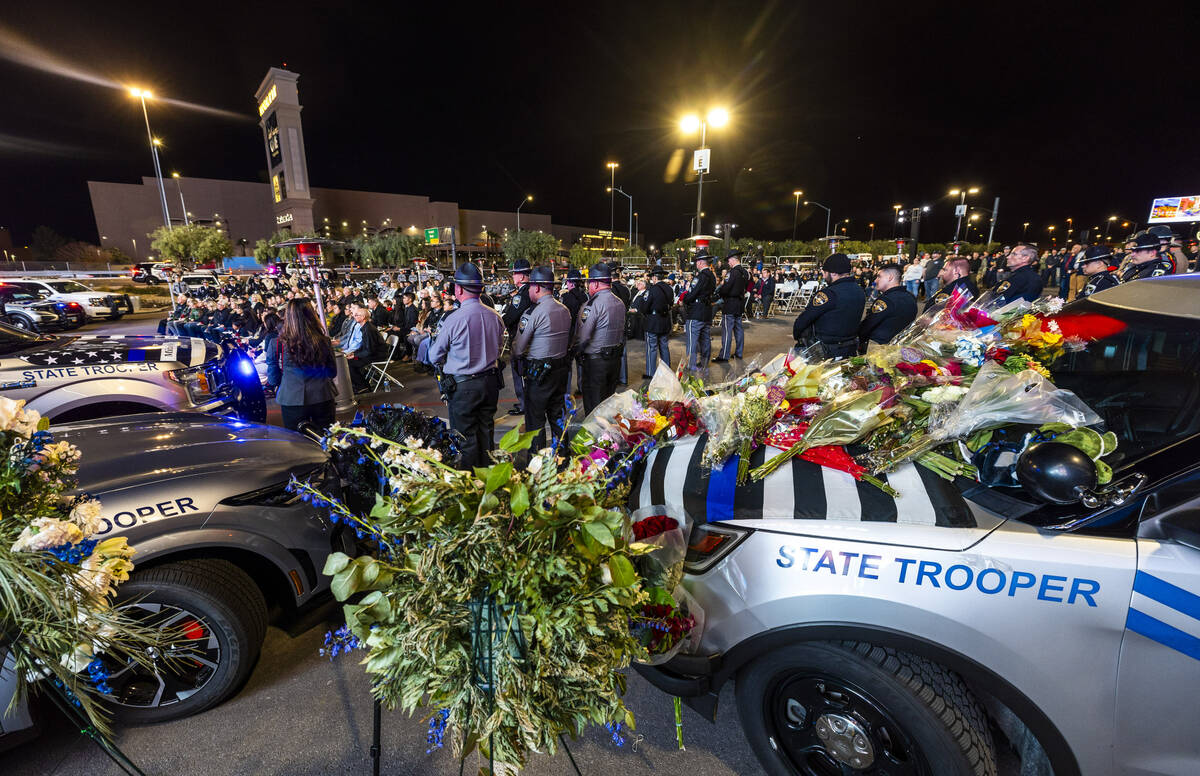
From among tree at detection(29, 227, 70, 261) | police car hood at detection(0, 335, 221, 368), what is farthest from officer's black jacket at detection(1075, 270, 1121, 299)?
tree at detection(29, 227, 70, 261)

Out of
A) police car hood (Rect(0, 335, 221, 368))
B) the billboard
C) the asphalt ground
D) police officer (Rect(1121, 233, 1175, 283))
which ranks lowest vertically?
the asphalt ground

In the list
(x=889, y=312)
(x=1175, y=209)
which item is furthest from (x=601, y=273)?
(x=1175, y=209)

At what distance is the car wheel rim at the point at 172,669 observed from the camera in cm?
216

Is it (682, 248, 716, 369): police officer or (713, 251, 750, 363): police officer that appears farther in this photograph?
(713, 251, 750, 363): police officer

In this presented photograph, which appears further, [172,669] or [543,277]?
[543,277]

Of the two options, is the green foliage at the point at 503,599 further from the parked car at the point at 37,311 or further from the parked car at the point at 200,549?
the parked car at the point at 37,311

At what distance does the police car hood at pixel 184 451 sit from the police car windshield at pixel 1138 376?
12.2 feet

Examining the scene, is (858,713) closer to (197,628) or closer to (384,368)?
(197,628)

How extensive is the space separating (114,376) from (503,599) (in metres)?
5.33

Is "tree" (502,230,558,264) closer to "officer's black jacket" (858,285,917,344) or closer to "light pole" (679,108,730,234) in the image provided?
"light pole" (679,108,730,234)

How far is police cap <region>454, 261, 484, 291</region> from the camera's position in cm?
472

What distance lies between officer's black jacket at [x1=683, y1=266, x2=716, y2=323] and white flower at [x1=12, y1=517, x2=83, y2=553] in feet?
26.4

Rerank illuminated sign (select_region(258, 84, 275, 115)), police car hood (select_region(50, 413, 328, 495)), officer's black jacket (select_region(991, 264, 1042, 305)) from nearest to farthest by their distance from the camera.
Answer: police car hood (select_region(50, 413, 328, 495)) < officer's black jacket (select_region(991, 264, 1042, 305)) < illuminated sign (select_region(258, 84, 275, 115))

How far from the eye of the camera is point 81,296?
1773 cm
